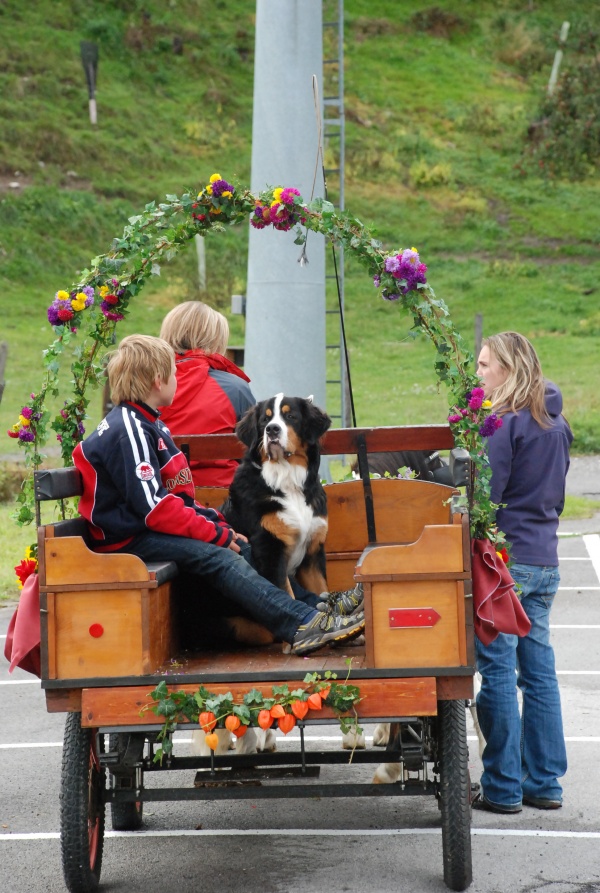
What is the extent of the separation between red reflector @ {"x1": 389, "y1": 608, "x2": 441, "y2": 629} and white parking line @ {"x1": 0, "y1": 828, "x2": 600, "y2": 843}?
1401mm

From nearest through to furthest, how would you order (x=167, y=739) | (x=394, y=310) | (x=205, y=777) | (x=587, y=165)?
(x=167, y=739) < (x=205, y=777) < (x=394, y=310) < (x=587, y=165)

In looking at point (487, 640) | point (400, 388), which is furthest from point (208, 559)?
point (400, 388)

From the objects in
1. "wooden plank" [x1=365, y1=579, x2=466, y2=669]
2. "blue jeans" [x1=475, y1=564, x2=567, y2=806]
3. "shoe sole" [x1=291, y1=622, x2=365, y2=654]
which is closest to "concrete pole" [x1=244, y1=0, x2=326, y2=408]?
"blue jeans" [x1=475, y1=564, x2=567, y2=806]

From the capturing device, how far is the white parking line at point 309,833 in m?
5.05

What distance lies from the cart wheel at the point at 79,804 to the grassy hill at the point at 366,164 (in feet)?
49.8

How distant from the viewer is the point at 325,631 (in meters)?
4.49

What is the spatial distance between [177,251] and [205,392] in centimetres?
100

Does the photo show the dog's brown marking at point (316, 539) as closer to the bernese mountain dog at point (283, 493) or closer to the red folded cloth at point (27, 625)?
the bernese mountain dog at point (283, 493)

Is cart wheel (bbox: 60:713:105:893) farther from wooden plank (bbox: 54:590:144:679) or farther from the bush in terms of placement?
the bush

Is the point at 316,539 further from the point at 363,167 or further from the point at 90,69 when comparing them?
the point at 90,69

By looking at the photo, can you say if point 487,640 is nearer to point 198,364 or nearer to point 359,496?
point 359,496

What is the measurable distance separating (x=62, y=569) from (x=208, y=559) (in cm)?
66

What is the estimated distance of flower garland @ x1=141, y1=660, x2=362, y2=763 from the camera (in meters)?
4.02

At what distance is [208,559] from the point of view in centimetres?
461
